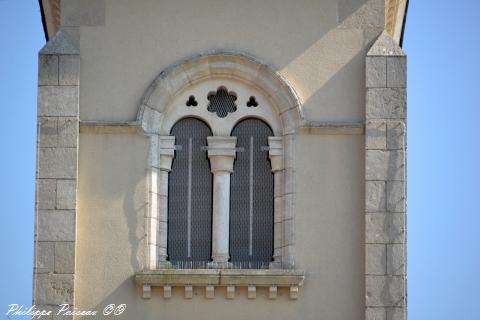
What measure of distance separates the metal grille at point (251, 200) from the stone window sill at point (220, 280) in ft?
1.65

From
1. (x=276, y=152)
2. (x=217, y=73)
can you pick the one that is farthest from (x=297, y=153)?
(x=217, y=73)

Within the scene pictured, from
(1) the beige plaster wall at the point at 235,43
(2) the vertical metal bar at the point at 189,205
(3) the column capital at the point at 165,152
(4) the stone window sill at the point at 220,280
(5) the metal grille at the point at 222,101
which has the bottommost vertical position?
(4) the stone window sill at the point at 220,280

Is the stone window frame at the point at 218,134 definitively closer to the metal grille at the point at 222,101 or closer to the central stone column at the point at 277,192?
the central stone column at the point at 277,192

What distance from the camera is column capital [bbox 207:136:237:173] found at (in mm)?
29594

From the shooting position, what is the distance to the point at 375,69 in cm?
2950

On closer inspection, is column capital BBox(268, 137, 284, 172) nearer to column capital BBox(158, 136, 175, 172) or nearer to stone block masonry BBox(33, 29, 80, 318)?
column capital BBox(158, 136, 175, 172)

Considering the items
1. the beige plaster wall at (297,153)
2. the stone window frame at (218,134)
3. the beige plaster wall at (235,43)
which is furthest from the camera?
the beige plaster wall at (235,43)

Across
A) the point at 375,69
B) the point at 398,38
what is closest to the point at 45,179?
the point at 375,69

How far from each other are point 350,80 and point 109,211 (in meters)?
4.24

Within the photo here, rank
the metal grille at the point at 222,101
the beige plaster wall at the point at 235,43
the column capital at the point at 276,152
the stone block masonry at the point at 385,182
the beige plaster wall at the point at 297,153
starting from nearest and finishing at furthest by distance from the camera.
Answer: the stone block masonry at the point at 385,182 → the beige plaster wall at the point at 297,153 → the column capital at the point at 276,152 → the beige plaster wall at the point at 235,43 → the metal grille at the point at 222,101

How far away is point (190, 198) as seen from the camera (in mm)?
29641

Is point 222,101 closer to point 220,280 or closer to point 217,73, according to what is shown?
point 217,73

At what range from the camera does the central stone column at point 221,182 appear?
2941cm

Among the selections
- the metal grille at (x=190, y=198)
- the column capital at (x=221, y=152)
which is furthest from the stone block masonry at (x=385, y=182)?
the metal grille at (x=190, y=198)
